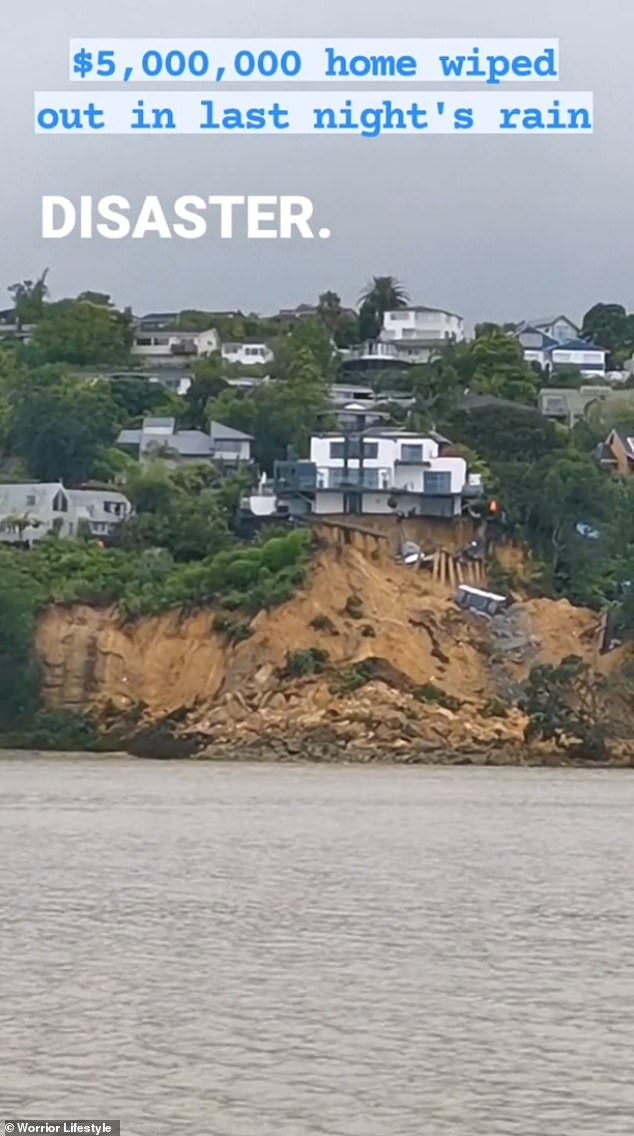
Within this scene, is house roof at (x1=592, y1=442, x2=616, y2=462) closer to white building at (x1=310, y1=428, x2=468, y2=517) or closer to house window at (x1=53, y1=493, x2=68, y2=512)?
white building at (x1=310, y1=428, x2=468, y2=517)

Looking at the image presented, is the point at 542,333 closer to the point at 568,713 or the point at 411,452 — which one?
the point at 411,452

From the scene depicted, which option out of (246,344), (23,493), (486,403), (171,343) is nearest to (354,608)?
(23,493)

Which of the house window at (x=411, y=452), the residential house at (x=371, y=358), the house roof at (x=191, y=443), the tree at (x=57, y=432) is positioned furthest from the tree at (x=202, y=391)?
the house window at (x=411, y=452)

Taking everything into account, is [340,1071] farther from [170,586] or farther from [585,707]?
[170,586]

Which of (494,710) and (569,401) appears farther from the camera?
(569,401)

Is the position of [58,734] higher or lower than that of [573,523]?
lower

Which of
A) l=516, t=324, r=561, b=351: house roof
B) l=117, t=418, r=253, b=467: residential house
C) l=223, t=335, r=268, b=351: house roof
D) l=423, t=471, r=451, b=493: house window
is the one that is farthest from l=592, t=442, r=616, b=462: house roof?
l=516, t=324, r=561, b=351: house roof

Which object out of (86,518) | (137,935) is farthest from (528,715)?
(137,935)
